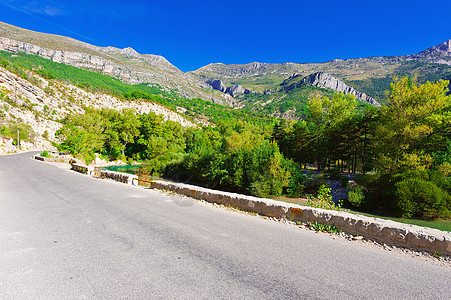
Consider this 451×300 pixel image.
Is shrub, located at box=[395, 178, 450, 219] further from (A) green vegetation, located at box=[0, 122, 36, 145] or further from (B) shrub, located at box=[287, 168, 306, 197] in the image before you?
(A) green vegetation, located at box=[0, 122, 36, 145]

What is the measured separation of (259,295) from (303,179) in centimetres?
2626

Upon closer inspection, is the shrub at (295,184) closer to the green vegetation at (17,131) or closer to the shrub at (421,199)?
the shrub at (421,199)

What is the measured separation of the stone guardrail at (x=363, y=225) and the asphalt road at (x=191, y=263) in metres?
0.55

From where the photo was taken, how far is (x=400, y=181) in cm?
1853

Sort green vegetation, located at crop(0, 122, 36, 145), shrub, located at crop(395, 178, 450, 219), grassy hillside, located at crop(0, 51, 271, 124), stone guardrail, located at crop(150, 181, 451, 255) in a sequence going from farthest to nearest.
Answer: grassy hillside, located at crop(0, 51, 271, 124)
green vegetation, located at crop(0, 122, 36, 145)
shrub, located at crop(395, 178, 450, 219)
stone guardrail, located at crop(150, 181, 451, 255)

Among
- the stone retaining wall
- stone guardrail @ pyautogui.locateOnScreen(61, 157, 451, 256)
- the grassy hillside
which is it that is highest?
the grassy hillside

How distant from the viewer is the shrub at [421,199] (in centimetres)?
1598

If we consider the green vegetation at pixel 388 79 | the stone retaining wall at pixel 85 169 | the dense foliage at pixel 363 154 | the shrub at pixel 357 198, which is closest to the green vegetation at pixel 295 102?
the green vegetation at pixel 388 79

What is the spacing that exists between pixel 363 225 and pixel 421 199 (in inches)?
660

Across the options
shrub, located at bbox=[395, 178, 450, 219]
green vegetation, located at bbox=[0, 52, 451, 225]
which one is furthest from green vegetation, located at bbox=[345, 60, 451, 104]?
shrub, located at bbox=[395, 178, 450, 219]

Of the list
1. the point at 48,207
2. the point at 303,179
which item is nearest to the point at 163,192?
the point at 48,207

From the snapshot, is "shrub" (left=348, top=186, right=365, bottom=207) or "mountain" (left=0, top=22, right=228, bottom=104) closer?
"shrub" (left=348, top=186, right=365, bottom=207)

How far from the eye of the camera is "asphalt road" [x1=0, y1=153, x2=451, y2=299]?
9.64 ft

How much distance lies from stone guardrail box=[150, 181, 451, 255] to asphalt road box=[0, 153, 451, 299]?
0.55 metres
